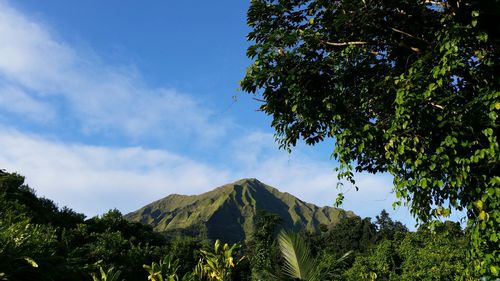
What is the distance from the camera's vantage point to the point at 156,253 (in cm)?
4053

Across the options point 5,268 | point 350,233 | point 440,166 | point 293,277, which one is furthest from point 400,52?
point 350,233

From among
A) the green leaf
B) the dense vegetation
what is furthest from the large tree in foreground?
the green leaf

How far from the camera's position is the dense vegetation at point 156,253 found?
23.6 feet

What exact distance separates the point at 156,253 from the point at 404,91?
37084 mm

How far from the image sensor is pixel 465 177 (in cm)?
671

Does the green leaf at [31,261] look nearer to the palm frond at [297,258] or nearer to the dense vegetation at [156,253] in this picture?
the dense vegetation at [156,253]

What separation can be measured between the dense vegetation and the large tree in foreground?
1.13 m

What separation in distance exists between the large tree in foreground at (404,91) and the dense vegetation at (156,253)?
44.4 inches

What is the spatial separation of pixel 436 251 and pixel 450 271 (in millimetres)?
3256

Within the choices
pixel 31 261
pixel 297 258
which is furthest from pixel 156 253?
pixel 297 258

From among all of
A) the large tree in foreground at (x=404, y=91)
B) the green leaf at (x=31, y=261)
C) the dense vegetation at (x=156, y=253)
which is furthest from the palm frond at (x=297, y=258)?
the green leaf at (x=31, y=261)

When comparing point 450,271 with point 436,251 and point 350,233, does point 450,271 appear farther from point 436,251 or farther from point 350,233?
point 350,233

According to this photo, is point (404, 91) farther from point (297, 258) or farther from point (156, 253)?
point (156, 253)

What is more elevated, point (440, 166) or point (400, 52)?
point (400, 52)
